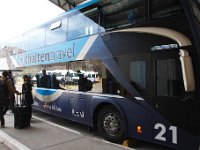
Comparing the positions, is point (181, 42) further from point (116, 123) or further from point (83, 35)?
point (83, 35)

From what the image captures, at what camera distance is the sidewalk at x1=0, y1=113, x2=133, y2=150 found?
20.0ft

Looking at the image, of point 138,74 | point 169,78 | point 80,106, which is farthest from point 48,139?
point 169,78

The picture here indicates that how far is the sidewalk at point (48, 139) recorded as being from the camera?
6.10m

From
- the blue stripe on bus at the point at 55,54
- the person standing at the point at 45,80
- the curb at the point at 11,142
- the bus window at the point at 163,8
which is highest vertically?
the bus window at the point at 163,8

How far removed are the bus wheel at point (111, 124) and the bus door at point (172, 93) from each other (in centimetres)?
130

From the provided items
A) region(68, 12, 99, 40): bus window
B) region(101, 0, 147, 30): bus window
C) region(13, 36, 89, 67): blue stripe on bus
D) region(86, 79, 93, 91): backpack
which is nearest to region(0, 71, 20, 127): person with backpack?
region(13, 36, 89, 67): blue stripe on bus

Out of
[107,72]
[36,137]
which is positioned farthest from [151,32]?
[36,137]

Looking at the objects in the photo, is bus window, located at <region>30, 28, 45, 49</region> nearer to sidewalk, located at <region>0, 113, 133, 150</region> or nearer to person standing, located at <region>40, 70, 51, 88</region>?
person standing, located at <region>40, 70, 51, 88</region>

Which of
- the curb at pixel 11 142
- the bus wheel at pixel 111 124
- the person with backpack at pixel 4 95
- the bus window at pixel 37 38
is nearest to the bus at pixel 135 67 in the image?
the bus wheel at pixel 111 124

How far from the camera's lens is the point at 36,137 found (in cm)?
703

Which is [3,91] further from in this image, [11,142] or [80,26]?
[80,26]

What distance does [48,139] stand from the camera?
6805 mm

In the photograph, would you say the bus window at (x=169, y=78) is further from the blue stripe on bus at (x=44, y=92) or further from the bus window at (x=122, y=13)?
the blue stripe on bus at (x=44, y=92)

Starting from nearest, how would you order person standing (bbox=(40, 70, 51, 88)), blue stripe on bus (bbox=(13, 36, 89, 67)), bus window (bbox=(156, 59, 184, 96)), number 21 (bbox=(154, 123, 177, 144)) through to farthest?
1. bus window (bbox=(156, 59, 184, 96))
2. number 21 (bbox=(154, 123, 177, 144))
3. blue stripe on bus (bbox=(13, 36, 89, 67))
4. person standing (bbox=(40, 70, 51, 88))
